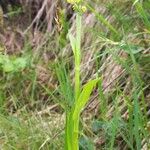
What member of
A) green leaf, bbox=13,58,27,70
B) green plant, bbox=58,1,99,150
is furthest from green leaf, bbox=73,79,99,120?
green leaf, bbox=13,58,27,70

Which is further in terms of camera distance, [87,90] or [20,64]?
[20,64]

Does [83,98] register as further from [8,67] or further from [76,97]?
[8,67]

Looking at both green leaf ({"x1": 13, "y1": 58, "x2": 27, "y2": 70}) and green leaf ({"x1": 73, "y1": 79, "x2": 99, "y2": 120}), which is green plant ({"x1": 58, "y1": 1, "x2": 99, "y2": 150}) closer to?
green leaf ({"x1": 73, "y1": 79, "x2": 99, "y2": 120})

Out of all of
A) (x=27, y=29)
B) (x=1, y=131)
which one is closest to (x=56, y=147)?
(x=1, y=131)

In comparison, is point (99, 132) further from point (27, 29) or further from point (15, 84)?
point (27, 29)

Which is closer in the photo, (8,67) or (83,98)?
(83,98)

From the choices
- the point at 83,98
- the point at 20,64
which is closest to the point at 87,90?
the point at 83,98

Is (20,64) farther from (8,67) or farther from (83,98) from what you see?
(83,98)

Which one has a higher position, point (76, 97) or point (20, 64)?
point (76, 97)

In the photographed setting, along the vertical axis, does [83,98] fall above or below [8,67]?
above

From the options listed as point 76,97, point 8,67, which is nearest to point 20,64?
point 8,67
